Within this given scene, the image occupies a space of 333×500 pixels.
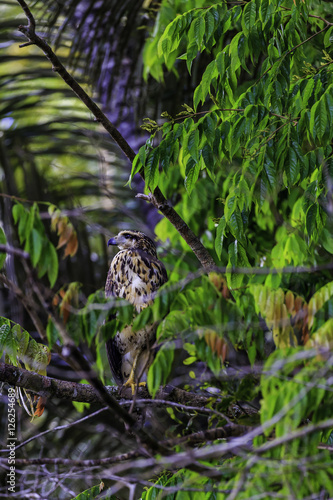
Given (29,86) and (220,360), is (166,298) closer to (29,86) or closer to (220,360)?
(220,360)

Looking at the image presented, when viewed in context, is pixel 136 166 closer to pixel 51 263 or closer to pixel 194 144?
pixel 194 144

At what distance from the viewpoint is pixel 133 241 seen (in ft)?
14.0

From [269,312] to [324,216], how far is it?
595 mm

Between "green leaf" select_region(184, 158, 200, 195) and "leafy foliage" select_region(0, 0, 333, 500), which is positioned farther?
"green leaf" select_region(184, 158, 200, 195)

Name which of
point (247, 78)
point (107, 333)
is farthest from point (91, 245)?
point (107, 333)

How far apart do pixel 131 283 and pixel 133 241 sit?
15.3 inches

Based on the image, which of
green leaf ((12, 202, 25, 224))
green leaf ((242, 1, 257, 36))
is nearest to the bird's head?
green leaf ((242, 1, 257, 36))

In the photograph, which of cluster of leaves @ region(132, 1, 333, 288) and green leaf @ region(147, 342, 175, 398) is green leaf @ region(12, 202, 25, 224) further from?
cluster of leaves @ region(132, 1, 333, 288)

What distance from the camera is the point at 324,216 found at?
2.70m

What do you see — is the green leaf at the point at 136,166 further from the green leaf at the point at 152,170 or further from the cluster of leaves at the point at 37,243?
the cluster of leaves at the point at 37,243

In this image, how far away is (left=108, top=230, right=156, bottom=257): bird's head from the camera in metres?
4.23

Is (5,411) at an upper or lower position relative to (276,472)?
lower

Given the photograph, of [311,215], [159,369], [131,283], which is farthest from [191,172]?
[131,283]

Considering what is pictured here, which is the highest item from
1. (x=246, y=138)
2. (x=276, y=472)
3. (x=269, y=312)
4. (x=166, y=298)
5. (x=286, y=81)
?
(x=286, y=81)
